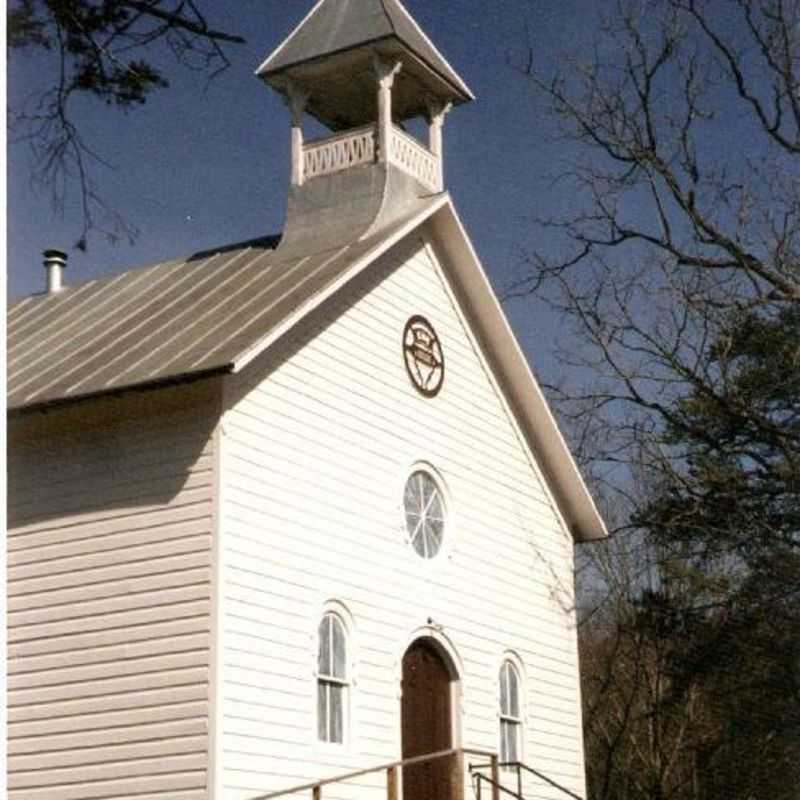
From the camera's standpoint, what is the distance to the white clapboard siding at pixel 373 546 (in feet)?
48.5

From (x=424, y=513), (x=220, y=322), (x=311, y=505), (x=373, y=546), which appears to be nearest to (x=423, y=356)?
(x=424, y=513)

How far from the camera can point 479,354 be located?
1991 centimetres

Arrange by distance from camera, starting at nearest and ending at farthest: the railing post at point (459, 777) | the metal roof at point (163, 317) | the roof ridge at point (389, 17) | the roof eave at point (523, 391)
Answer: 1. the metal roof at point (163, 317)
2. the railing post at point (459, 777)
3. the roof ridge at point (389, 17)
4. the roof eave at point (523, 391)

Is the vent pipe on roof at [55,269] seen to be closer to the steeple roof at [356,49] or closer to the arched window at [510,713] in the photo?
the steeple roof at [356,49]

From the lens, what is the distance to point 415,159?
19781 millimetres

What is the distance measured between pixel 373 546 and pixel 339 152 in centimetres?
535

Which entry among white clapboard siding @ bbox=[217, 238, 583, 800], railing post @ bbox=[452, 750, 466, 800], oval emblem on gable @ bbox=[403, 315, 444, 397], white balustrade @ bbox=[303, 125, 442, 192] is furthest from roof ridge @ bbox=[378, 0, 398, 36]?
railing post @ bbox=[452, 750, 466, 800]

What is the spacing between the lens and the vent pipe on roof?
21312 mm

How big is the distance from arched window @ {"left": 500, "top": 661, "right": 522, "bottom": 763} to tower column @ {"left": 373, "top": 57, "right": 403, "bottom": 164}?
640 centimetres

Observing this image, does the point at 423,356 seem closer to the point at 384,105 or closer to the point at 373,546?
the point at 373,546

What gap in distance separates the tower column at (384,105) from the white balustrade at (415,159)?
4.8 inches

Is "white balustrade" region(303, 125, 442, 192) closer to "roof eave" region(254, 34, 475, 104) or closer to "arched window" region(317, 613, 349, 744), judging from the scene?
"roof eave" region(254, 34, 475, 104)

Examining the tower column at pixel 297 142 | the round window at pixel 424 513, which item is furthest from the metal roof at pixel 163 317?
Answer: the round window at pixel 424 513

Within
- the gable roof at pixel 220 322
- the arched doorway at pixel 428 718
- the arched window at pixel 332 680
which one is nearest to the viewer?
the gable roof at pixel 220 322
